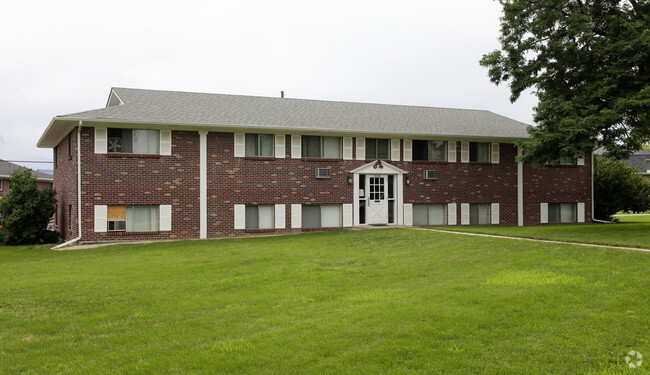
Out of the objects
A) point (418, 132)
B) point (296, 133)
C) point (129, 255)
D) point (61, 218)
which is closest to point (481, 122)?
point (418, 132)

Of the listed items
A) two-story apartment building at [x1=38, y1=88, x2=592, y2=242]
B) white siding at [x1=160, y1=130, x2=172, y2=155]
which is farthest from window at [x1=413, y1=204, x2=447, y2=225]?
white siding at [x1=160, y1=130, x2=172, y2=155]

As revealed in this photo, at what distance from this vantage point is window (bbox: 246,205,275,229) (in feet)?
64.0

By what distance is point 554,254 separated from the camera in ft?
33.7

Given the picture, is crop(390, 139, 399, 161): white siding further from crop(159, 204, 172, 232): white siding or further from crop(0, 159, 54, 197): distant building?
crop(0, 159, 54, 197): distant building

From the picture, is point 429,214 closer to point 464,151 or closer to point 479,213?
point 479,213

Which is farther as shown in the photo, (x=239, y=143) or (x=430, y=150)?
(x=430, y=150)

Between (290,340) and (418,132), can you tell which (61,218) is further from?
(290,340)

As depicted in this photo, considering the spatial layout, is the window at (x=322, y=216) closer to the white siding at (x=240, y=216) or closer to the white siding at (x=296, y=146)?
the white siding at (x=296, y=146)

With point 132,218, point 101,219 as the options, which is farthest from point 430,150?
point 101,219

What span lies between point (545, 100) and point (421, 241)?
8.11m

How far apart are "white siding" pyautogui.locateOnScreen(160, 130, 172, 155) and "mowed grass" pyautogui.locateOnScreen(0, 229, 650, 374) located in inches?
294

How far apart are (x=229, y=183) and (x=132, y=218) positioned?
12.4 feet

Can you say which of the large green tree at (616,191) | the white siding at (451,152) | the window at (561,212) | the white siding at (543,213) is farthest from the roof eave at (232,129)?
the large green tree at (616,191)

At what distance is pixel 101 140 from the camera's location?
17.6 m
